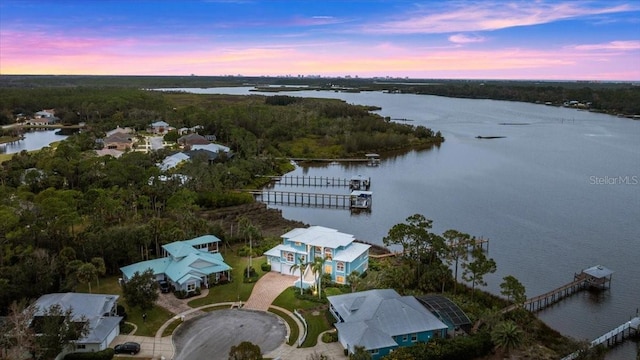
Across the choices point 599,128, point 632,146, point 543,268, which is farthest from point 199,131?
point 599,128

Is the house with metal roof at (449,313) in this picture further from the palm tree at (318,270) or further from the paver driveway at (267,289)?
the paver driveway at (267,289)

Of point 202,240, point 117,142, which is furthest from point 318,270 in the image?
point 117,142

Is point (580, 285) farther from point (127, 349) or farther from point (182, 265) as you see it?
point (127, 349)

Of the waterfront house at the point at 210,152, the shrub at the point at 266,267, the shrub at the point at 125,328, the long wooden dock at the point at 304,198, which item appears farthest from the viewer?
the waterfront house at the point at 210,152

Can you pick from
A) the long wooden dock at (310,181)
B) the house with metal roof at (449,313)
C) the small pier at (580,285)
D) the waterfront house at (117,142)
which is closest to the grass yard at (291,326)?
the house with metal roof at (449,313)

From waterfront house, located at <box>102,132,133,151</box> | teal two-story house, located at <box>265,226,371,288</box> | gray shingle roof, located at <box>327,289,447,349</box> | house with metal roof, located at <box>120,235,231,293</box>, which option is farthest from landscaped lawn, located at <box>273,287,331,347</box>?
waterfront house, located at <box>102,132,133,151</box>

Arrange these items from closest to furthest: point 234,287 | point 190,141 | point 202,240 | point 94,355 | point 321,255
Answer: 1. point 94,355
2. point 234,287
3. point 321,255
4. point 202,240
5. point 190,141
